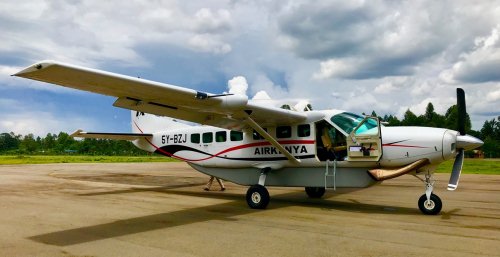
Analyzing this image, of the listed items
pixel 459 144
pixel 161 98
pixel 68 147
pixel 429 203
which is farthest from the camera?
pixel 68 147

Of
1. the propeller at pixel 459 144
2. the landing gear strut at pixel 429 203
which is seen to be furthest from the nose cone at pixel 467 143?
the landing gear strut at pixel 429 203

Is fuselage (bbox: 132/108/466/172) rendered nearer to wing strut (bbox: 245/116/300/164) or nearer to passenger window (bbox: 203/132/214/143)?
passenger window (bbox: 203/132/214/143)

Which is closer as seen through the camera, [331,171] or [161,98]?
→ [161,98]

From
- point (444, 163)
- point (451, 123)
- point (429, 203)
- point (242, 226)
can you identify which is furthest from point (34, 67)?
point (451, 123)

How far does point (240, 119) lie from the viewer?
10.8 m

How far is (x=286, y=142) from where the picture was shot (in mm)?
11883

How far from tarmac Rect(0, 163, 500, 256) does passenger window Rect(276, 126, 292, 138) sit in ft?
7.07

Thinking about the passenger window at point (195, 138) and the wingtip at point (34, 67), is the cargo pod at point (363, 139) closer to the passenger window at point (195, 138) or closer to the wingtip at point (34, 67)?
the passenger window at point (195, 138)

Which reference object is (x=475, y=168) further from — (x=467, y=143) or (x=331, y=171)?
(x=331, y=171)

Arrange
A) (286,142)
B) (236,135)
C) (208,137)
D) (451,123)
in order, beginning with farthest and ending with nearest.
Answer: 1. (451,123)
2. (208,137)
3. (236,135)
4. (286,142)

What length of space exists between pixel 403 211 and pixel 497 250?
4.17 m

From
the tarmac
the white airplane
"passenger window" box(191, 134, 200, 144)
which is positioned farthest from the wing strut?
"passenger window" box(191, 134, 200, 144)

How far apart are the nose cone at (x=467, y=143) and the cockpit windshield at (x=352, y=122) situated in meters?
2.01

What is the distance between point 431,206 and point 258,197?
456 cm
